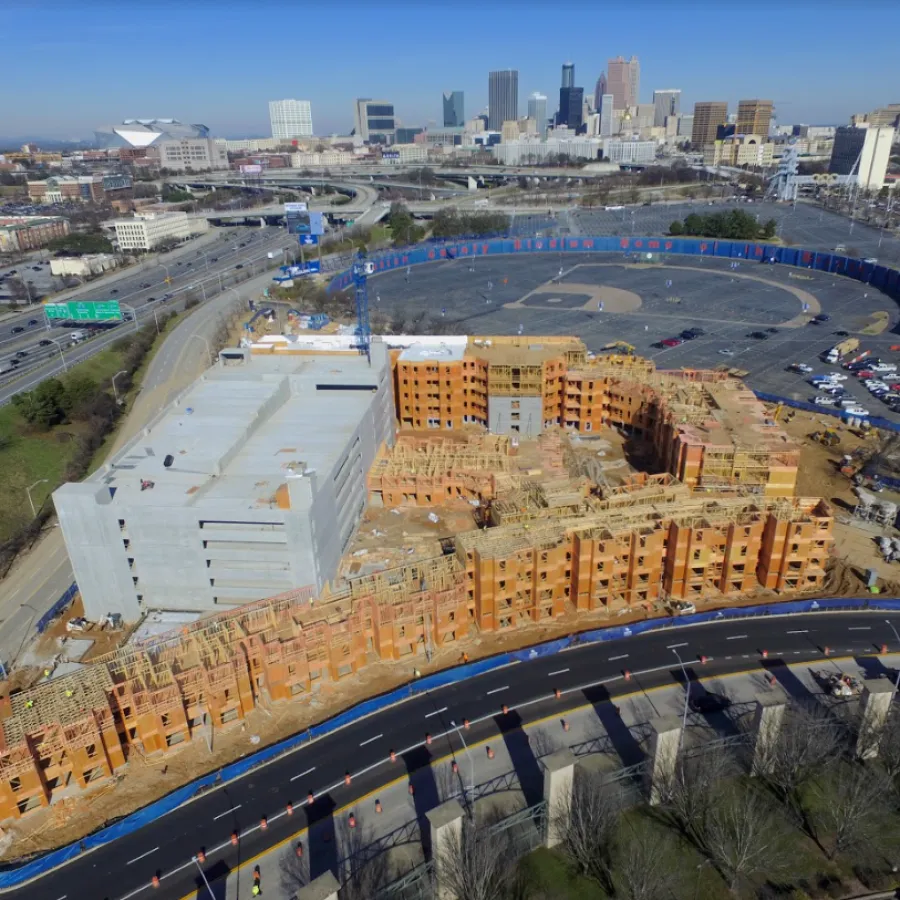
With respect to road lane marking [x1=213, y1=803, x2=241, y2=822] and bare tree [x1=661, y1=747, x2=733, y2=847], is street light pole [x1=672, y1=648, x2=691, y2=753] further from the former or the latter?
road lane marking [x1=213, y1=803, x2=241, y2=822]

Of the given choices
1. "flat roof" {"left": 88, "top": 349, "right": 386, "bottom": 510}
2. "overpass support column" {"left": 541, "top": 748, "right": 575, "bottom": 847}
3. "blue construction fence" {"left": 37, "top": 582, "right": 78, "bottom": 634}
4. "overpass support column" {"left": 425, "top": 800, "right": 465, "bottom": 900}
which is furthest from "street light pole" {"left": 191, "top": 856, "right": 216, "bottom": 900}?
"blue construction fence" {"left": 37, "top": 582, "right": 78, "bottom": 634}

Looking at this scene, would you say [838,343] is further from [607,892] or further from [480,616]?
[607,892]

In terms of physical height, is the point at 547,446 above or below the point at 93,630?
above

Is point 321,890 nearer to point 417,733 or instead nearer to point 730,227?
point 417,733

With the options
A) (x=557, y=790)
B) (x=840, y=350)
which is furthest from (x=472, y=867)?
(x=840, y=350)

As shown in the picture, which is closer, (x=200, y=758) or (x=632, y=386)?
(x=200, y=758)

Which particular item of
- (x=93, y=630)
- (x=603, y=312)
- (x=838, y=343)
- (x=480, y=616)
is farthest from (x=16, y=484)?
(x=838, y=343)
